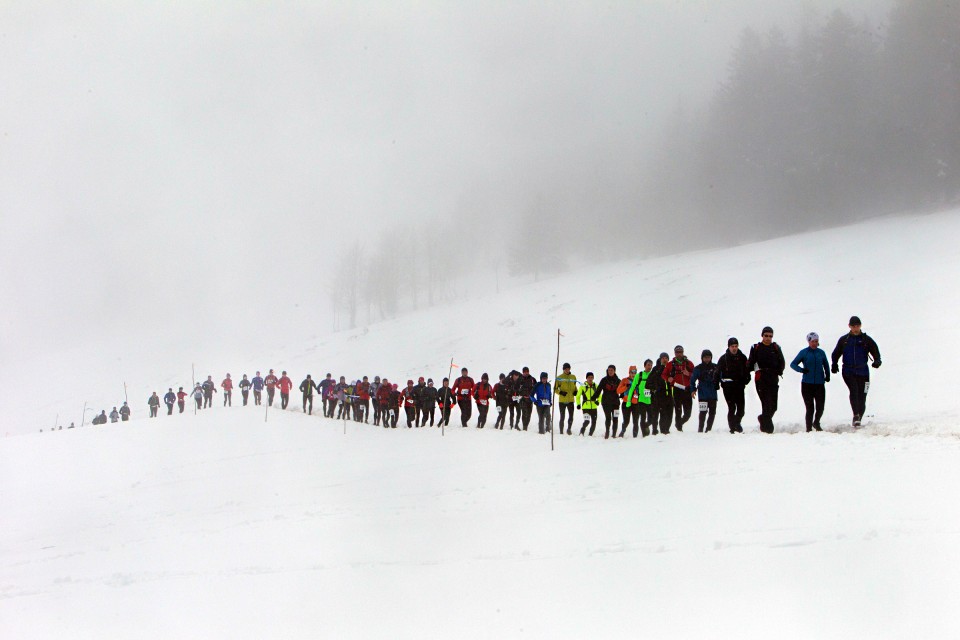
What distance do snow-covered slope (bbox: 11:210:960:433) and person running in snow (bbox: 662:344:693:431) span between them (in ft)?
6.87

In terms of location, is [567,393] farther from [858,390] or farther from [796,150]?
[796,150]

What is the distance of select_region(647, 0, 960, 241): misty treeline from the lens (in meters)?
37.8

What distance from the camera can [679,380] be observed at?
44.0 ft

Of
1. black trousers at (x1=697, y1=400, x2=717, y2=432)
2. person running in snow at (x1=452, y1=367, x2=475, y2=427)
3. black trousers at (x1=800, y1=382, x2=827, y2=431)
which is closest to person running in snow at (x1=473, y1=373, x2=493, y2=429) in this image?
person running in snow at (x1=452, y1=367, x2=475, y2=427)

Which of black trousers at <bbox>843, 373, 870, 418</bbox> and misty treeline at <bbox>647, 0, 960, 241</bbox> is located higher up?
misty treeline at <bbox>647, 0, 960, 241</bbox>

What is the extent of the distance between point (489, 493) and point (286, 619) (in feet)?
14.1

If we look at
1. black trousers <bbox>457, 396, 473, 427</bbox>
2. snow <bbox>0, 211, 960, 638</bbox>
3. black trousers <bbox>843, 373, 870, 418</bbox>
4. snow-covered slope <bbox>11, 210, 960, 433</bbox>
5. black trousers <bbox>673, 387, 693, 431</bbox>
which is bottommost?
snow <bbox>0, 211, 960, 638</bbox>

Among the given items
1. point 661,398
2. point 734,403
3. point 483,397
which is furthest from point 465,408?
point 734,403

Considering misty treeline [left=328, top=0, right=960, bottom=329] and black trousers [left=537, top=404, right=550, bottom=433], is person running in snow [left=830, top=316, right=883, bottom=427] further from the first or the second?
misty treeline [left=328, top=0, right=960, bottom=329]

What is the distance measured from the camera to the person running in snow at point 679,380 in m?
13.4

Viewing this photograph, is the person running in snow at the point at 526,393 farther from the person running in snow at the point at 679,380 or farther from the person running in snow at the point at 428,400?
the person running in snow at the point at 679,380

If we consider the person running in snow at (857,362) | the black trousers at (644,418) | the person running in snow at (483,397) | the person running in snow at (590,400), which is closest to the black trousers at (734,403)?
the person running in snow at (857,362)

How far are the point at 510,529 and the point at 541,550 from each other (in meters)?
0.93

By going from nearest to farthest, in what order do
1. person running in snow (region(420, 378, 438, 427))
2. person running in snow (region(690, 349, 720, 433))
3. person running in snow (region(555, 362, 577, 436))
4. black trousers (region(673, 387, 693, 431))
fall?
person running in snow (region(690, 349, 720, 433)), black trousers (region(673, 387, 693, 431)), person running in snow (region(555, 362, 577, 436)), person running in snow (region(420, 378, 438, 427))
